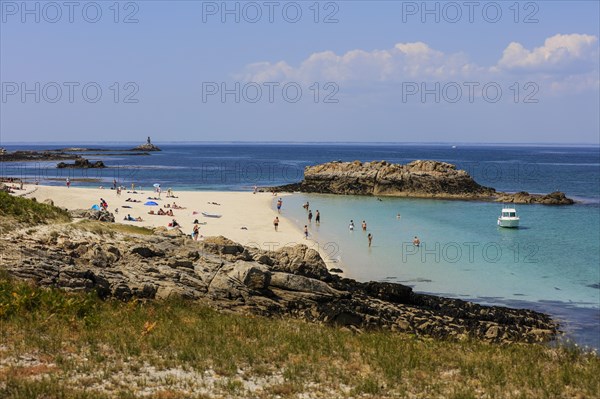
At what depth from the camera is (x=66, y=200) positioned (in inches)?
Result: 2196

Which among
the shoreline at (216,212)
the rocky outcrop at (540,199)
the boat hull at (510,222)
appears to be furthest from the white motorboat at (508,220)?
the rocky outcrop at (540,199)

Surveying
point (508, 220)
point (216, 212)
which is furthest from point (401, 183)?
point (216, 212)

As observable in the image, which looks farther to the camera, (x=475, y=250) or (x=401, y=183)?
(x=401, y=183)

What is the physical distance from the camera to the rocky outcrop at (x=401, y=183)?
78.5 meters

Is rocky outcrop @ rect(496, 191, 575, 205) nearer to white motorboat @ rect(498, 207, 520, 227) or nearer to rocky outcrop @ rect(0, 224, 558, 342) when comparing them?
white motorboat @ rect(498, 207, 520, 227)

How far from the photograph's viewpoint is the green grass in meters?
24.3

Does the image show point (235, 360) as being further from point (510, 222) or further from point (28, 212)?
point (510, 222)

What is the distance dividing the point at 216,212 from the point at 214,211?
84 cm

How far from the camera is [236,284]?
2047 centimetres

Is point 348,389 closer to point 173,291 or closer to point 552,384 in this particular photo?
point 552,384

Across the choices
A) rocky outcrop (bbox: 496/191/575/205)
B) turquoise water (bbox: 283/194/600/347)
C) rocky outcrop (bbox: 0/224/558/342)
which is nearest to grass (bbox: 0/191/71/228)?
rocky outcrop (bbox: 0/224/558/342)

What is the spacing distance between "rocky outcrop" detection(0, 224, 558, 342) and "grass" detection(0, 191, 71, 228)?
1.62 meters

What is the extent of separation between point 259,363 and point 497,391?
4.28 m

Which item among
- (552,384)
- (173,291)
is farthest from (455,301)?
(552,384)
